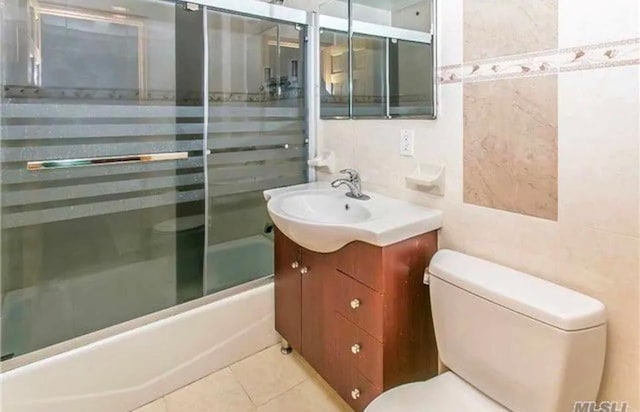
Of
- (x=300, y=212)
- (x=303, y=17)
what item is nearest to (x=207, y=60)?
(x=303, y=17)

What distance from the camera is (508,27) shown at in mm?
1188

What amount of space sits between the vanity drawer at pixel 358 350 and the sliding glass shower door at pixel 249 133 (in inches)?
30.1

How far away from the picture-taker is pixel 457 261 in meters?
1.27

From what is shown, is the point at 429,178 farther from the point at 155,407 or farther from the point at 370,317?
the point at 155,407

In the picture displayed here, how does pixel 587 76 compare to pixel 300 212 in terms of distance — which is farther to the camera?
pixel 300 212

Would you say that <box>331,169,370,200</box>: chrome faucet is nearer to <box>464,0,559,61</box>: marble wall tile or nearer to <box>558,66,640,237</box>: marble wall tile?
<box>464,0,559,61</box>: marble wall tile

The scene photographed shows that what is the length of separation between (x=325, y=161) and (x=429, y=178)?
780mm

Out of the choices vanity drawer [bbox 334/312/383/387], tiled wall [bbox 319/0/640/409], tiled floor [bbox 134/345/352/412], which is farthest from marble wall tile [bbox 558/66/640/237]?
tiled floor [bbox 134/345/352/412]

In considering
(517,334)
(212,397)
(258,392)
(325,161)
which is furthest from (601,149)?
(212,397)

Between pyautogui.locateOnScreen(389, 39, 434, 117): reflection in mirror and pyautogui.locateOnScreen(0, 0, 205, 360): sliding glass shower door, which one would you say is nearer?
pyautogui.locateOnScreen(389, 39, 434, 117): reflection in mirror

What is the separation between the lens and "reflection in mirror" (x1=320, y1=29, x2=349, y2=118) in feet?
6.57

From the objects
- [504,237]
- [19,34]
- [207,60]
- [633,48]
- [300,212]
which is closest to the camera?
[633,48]

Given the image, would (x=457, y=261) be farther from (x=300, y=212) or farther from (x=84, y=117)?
(x=84, y=117)

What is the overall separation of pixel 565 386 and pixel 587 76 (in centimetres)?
81
